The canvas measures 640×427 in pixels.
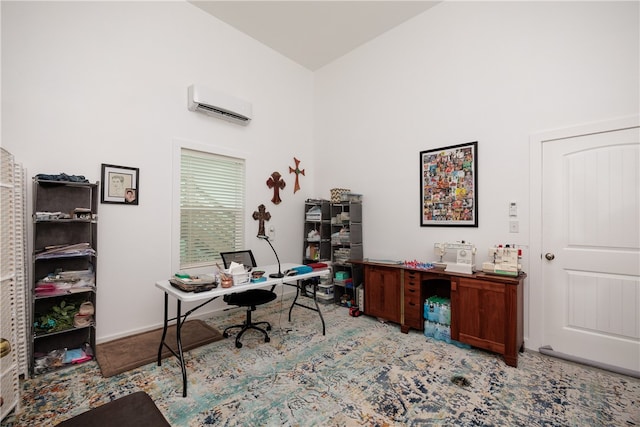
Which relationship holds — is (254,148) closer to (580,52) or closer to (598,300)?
(580,52)

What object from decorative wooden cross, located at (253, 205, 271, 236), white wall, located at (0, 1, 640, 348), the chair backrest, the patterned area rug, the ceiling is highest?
the ceiling

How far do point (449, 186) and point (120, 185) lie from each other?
3.91 metres

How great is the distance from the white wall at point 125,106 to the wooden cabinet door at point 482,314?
2928 millimetres

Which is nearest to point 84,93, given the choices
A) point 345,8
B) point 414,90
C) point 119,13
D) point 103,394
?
point 119,13

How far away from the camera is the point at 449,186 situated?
12.1 feet

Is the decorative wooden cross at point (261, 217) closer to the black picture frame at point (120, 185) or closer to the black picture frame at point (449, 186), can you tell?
the black picture frame at point (120, 185)

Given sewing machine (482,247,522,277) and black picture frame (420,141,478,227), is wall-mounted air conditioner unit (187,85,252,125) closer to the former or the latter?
black picture frame (420,141,478,227)

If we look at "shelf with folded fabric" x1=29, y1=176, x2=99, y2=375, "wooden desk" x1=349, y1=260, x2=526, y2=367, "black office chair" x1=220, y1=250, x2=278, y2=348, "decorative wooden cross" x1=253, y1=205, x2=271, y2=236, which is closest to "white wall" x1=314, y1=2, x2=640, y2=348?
"wooden desk" x1=349, y1=260, x2=526, y2=367

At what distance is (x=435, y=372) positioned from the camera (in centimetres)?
261

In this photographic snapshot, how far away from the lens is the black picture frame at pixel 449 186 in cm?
349

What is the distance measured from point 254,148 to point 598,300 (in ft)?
14.8

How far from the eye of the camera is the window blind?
3.88 m

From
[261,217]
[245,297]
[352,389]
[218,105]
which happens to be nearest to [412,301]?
[352,389]

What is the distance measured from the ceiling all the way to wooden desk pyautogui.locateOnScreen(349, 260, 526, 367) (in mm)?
3456
